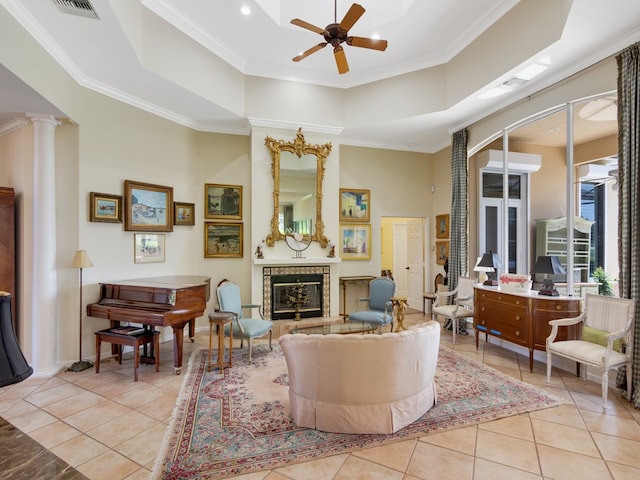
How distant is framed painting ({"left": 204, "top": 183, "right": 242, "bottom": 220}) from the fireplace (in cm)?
126

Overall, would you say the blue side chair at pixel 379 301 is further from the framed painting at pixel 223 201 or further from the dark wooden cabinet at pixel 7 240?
the dark wooden cabinet at pixel 7 240

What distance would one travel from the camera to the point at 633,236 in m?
3.43

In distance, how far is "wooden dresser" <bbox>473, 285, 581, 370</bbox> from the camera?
4.05 metres

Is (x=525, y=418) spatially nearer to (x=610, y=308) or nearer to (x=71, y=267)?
(x=610, y=308)

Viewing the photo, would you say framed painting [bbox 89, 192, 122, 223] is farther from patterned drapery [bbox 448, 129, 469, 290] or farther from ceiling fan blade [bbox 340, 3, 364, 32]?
patterned drapery [bbox 448, 129, 469, 290]

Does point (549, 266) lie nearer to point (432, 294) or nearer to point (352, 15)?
point (432, 294)

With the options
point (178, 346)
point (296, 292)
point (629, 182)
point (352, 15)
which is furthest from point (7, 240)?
point (629, 182)

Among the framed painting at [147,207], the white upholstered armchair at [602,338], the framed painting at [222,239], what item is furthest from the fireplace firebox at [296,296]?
the white upholstered armchair at [602,338]

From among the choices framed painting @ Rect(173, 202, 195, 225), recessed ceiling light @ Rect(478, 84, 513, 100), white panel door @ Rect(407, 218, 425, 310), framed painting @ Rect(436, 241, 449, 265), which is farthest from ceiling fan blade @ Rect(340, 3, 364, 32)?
white panel door @ Rect(407, 218, 425, 310)

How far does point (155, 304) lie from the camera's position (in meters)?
4.03

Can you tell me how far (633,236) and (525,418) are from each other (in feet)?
7.17

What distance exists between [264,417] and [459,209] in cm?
493

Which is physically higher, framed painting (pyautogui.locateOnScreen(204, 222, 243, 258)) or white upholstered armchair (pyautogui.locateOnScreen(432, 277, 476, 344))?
framed painting (pyautogui.locateOnScreen(204, 222, 243, 258))

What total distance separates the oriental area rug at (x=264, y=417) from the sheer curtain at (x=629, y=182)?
4.43ft
